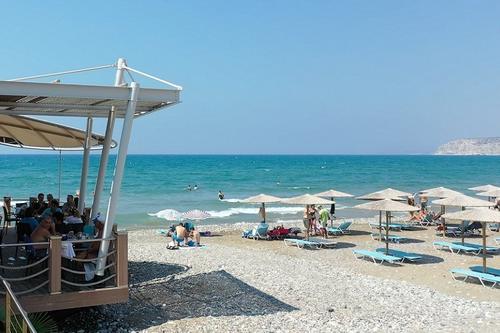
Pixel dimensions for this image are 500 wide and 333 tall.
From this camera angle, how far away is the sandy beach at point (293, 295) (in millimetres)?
9211

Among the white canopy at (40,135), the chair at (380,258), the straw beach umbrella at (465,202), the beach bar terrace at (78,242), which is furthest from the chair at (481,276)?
the white canopy at (40,135)

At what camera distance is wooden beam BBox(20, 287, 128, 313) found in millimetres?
7886

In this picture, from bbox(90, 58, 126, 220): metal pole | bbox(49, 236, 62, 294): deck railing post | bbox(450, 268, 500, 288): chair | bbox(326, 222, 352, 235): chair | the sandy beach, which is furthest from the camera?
bbox(326, 222, 352, 235): chair

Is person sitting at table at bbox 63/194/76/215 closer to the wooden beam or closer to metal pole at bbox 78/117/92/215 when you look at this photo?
metal pole at bbox 78/117/92/215

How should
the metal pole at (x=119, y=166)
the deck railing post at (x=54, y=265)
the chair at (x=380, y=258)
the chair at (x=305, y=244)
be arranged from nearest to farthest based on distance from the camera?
1. the deck railing post at (x=54, y=265)
2. the metal pole at (x=119, y=166)
3. the chair at (x=380, y=258)
4. the chair at (x=305, y=244)

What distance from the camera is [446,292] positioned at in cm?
1193

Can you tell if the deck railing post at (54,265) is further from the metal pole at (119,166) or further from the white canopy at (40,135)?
the white canopy at (40,135)

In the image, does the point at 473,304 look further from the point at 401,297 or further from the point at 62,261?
the point at 62,261

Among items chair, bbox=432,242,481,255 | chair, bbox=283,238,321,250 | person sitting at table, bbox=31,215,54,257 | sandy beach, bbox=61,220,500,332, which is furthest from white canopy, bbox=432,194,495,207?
person sitting at table, bbox=31,215,54,257

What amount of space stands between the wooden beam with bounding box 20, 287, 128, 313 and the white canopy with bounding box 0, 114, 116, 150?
542 centimetres

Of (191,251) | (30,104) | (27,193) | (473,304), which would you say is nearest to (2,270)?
(30,104)

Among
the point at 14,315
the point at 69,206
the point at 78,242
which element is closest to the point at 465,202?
the point at 69,206

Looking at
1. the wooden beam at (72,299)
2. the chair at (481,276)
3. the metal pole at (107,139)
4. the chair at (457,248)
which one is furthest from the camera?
the chair at (457,248)

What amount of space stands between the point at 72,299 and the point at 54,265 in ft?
2.10
